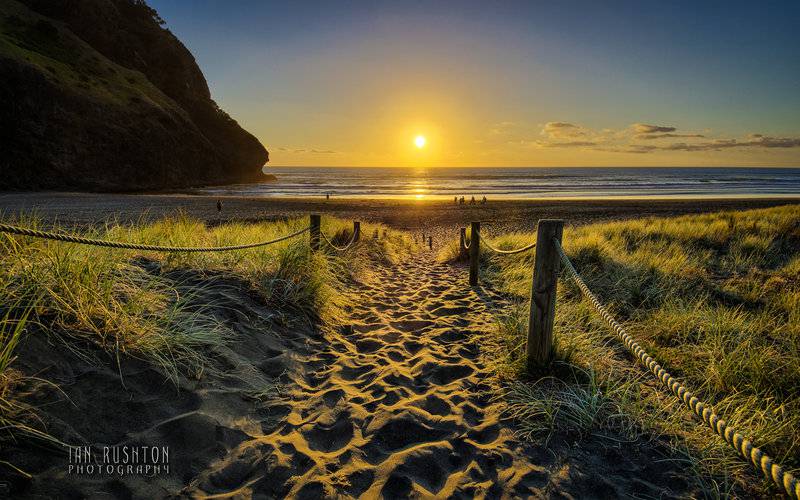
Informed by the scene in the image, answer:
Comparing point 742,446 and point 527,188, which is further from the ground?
point 527,188

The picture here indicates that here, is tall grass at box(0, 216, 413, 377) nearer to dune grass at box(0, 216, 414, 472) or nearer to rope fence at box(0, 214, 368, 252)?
dune grass at box(0, 216, 414, 472)

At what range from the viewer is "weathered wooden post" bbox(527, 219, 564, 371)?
10.3ft

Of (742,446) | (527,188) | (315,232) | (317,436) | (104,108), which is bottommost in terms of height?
(317,436)

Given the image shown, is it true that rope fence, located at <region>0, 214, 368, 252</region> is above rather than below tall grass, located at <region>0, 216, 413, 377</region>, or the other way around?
above

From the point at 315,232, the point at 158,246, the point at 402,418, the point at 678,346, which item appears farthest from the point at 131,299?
the point at 678,346

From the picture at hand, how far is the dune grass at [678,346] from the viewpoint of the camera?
8.44 feet

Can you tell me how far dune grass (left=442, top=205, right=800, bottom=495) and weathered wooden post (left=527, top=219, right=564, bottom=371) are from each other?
310 mm

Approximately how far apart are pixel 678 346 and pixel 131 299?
5.44 metres

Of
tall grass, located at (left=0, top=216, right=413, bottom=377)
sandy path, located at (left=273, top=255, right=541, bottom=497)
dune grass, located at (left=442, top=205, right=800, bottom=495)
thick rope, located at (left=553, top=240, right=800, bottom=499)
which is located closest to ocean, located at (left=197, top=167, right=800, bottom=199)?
dune grass, located at (left=442, top=205, right=800, bottom=495)

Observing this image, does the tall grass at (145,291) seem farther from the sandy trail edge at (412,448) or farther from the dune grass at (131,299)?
the sandy trail edge at (412,448)

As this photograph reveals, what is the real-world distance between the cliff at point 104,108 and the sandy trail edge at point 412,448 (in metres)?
39.1

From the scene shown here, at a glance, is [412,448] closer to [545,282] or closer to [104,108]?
[545,282]

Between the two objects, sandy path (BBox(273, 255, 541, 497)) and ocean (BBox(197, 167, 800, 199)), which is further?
ocean (BBox(197, 167, 800, 199))

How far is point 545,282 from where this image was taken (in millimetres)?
3137
